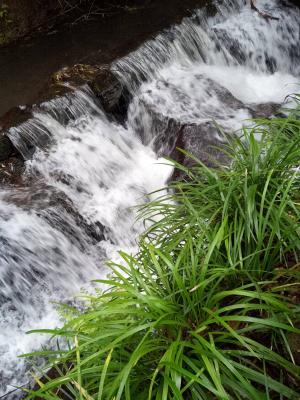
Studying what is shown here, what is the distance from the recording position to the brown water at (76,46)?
6523 mm

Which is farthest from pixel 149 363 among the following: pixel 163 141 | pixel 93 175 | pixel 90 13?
pixel 90 13

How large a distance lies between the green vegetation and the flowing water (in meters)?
1.60

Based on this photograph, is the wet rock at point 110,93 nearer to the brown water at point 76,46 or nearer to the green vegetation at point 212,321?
the brown water at point 76,46

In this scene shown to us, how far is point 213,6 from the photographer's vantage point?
8.72m

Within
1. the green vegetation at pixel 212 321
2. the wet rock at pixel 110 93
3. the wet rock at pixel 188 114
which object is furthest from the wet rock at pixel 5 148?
the green vegetation at pixel 212 321

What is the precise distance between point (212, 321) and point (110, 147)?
4.31 m

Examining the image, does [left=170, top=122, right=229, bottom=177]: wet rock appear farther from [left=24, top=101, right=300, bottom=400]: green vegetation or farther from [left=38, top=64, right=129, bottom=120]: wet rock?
[left=24, top=101, right=300, bottom=400]: green vegetation

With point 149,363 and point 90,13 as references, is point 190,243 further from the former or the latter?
point 90,13

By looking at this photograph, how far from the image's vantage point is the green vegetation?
1.58 meters

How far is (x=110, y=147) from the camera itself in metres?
5.76

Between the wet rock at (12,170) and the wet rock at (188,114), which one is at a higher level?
the wet rock at (12,170)

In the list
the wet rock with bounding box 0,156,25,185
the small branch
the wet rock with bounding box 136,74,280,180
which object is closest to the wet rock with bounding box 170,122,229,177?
the wet rock with bounding box 136,74,280,180

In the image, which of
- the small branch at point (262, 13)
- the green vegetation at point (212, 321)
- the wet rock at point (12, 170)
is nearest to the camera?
the green vegetation at point (212, 321)

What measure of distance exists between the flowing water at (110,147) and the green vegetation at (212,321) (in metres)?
1.60
